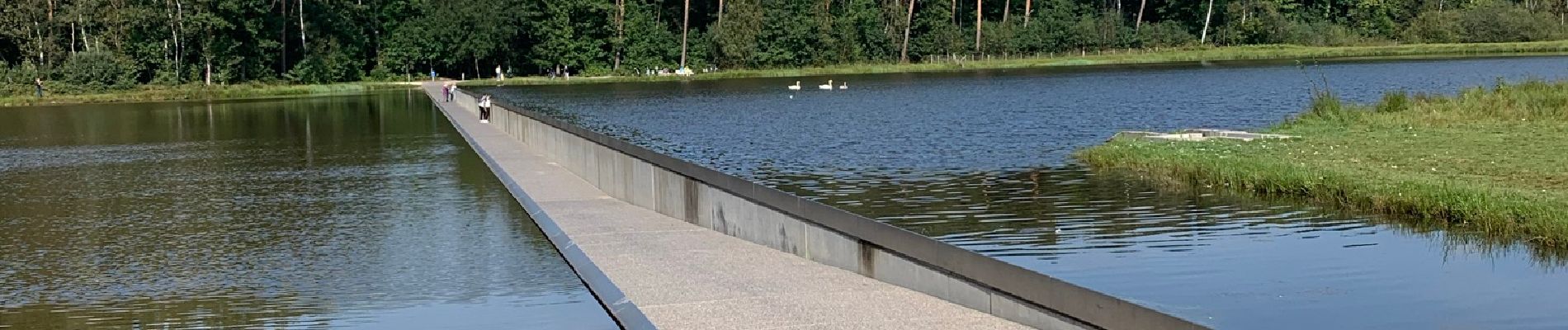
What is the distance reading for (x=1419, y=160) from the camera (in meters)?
23.7

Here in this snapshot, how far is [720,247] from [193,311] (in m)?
5.28

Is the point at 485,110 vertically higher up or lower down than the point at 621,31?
lower down

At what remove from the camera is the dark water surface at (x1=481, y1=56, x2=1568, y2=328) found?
1461 centimetres

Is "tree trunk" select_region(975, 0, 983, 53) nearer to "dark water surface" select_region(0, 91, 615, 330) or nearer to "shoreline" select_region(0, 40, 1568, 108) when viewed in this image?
"shoreline" select_region(0, 40, 1568, 108)

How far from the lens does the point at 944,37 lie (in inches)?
4670

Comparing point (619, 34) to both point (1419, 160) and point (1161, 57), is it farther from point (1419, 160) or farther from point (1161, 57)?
point (1419, 160)

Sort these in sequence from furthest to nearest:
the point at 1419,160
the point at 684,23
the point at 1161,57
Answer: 1. the point at 1161,57
2. the point at 684,23
3. the point at 1419,160

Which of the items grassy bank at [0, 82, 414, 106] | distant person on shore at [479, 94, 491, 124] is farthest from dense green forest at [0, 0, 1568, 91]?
distant person on shore at [479, 94, 491, 124]

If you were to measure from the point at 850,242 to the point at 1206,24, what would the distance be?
114167 mm

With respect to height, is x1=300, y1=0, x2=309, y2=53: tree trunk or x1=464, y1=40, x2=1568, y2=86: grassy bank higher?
A: x1=300, y1=0, x2=309, y2=53: tree trunk

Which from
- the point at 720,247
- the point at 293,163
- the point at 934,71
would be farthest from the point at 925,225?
the point at 934,71

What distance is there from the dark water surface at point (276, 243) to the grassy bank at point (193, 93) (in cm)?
5089

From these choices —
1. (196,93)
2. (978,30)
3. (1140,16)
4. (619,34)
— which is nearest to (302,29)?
(196,93)

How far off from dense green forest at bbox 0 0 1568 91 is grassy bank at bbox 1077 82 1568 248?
78098 millimetres
